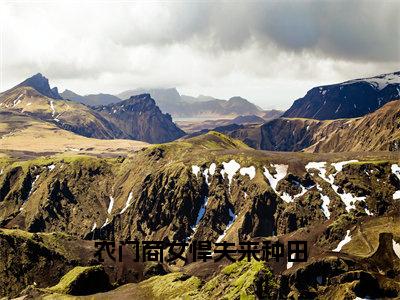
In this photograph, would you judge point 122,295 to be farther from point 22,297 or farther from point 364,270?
point 364,270

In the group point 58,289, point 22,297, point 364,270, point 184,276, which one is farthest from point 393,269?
point 22,297

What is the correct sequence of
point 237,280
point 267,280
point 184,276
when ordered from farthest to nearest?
point 184,276 < point 237,280 < point 267,280

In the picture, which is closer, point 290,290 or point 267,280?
point 267,280

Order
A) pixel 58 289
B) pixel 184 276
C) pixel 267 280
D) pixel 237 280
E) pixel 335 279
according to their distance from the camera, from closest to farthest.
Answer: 1. pixel 267 280
2. pixel 237 280
3. pixel 184 276
4. pixel 58 289
5. pixel 335 279

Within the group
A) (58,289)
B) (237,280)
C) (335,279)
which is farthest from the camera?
(335,279)

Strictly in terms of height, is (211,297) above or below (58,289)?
above

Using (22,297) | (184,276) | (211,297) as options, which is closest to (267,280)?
(211,297)

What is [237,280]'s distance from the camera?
12025 centimetres

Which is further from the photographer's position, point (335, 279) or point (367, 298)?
point (335, 279)

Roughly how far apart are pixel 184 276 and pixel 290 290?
57.5 meters

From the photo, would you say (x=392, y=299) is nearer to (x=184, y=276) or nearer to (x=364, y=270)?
(x=364, y=270)

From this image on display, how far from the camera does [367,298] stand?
171 meters

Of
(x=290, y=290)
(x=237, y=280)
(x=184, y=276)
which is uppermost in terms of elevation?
(x=237, y=280)

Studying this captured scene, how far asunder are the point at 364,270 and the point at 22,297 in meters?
125
